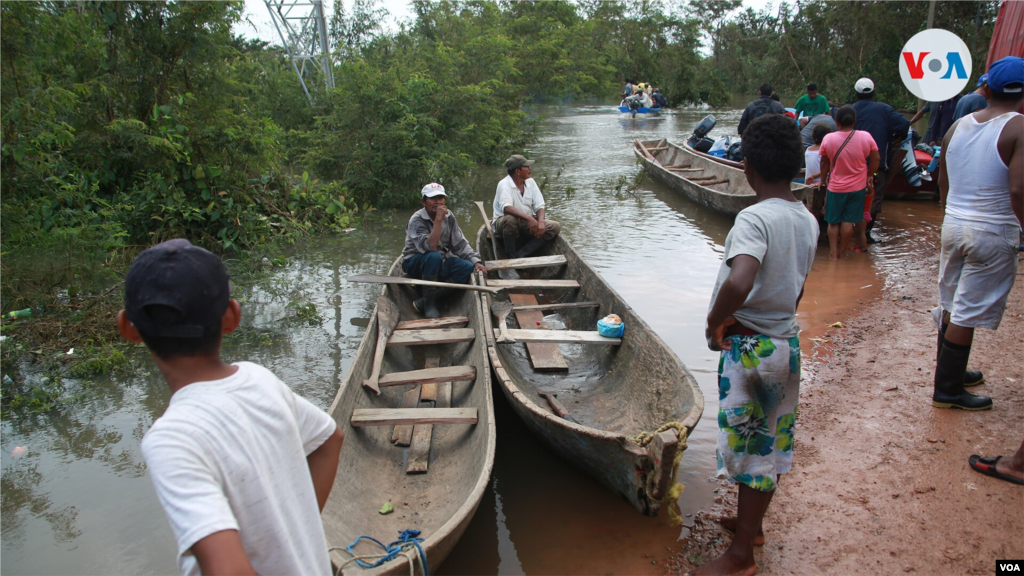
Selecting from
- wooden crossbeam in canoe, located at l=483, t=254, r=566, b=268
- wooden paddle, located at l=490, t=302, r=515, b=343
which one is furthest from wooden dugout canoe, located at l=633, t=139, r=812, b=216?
wooden paddle, located at l=490, t=302, r=515, b=343

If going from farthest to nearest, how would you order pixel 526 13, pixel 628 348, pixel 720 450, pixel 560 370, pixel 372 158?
pixel 526 13, pixel 372 158, pixel 560 370, pixel 628 348, pixel 720 450

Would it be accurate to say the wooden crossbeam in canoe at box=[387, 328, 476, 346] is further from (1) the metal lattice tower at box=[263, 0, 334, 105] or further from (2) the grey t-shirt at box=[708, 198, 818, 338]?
(1) the metal lattice tower at box=[263, 0, 334, 105]

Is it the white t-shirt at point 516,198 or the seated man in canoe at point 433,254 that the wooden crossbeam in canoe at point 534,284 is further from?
the white t-shirt at point 516,198

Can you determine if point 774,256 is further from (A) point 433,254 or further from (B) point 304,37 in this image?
(B) point 304,37

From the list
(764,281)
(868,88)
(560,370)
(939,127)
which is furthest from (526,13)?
(764,281)

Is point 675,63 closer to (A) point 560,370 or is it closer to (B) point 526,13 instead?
(B) point 526,13

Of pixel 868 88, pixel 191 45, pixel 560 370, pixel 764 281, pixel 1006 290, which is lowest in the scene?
pixel 560 370

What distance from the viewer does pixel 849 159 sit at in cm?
581

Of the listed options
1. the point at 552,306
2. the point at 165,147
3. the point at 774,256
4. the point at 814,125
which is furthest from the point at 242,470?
the point at 814,125

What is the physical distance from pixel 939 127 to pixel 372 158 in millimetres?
8159

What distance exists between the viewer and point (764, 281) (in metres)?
2.03

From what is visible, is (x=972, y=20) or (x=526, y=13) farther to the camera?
(x=526, y=13)

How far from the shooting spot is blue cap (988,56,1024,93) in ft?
8.42

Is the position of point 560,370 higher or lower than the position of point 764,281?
lower
